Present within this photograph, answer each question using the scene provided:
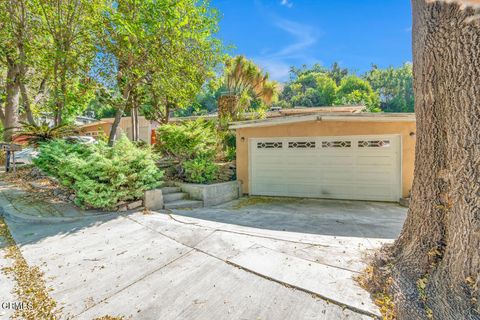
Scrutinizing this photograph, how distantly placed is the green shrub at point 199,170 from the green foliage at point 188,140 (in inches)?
12.0

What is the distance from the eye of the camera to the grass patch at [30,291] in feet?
7.84

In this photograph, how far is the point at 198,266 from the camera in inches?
129

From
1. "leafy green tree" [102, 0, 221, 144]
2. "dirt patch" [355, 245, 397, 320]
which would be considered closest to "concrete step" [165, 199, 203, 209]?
"leafy green tree" [102, 0, 221, 144]

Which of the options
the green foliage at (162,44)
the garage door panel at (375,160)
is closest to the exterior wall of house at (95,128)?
the green foliage at (162,44)

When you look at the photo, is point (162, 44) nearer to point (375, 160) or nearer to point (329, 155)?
point (329, 155)

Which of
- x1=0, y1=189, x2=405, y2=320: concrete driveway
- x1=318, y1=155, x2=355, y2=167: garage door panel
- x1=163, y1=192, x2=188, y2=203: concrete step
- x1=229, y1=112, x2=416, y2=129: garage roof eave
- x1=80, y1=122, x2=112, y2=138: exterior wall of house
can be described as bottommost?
x1=0, y1=189, x2=405, y2=320: concrete driveway

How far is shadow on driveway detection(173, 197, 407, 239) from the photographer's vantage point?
4.94m

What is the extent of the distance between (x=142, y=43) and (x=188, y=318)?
7.87m

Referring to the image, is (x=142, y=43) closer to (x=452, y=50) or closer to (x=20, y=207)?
(x=20, y=207)

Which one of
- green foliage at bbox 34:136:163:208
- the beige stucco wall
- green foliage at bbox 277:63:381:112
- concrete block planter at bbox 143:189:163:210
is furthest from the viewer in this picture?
green foliage at bbox 277:63:381:112

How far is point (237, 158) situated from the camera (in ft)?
30.1

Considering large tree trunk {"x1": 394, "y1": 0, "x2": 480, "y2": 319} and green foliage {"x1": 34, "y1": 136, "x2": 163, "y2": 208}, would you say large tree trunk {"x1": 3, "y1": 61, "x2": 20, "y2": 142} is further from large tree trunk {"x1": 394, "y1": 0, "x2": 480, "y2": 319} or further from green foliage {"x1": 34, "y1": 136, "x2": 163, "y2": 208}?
large tree trunk {"x1": 394, "y1": 0, "x2": 480, "y2": 319}

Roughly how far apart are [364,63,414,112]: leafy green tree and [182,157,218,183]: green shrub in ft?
134

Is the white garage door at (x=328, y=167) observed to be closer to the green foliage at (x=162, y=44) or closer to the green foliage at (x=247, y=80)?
the green foliage at (x=162, y=44)
